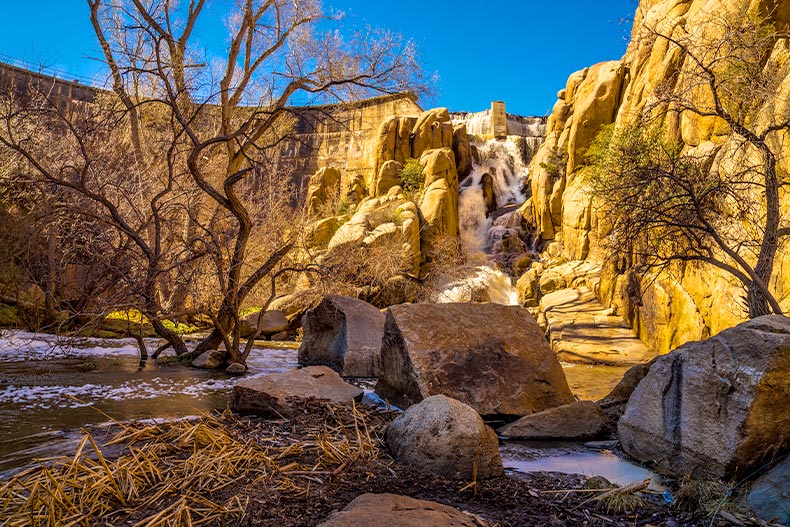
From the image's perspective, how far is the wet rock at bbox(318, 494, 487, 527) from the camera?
7.93 feet

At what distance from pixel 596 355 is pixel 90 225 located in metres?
11.9

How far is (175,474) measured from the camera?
331 centimetres

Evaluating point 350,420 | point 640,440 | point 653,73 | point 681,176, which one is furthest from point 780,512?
point 653,73

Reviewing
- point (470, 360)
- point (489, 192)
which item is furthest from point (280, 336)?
point (489, 192)

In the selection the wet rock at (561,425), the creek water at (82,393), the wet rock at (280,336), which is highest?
the wet rock at (561,425)

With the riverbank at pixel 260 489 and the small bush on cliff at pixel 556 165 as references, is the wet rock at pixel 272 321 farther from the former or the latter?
the small bush on cliff at pixel 556 165

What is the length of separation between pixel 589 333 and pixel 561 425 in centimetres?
940

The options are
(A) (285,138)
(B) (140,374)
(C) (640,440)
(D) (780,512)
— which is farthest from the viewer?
(A) (285,138)

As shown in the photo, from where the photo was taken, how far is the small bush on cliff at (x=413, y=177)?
29.1 metres

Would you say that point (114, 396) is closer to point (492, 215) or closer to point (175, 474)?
point (175, 474)

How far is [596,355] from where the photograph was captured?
12609mm

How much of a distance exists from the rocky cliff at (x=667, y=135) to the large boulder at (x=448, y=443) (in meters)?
4.87

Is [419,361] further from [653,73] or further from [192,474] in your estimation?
[653,73]

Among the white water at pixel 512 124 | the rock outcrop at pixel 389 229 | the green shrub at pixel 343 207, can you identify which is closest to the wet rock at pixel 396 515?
the rock outcrop at pixel 389 229
